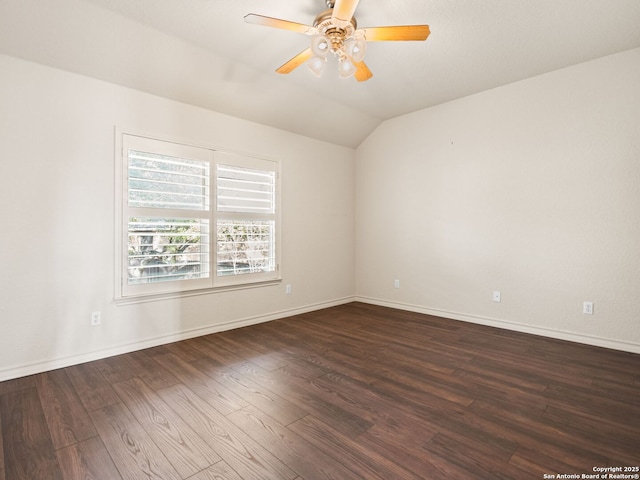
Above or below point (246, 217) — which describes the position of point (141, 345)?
below

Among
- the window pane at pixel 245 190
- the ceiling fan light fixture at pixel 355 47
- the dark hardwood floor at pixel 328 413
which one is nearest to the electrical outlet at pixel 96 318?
the dark hardwood floor at pixel 328 413

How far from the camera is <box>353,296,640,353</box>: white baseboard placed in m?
3.02

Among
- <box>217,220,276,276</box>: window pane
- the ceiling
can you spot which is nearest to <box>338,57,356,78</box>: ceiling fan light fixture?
the ceiling

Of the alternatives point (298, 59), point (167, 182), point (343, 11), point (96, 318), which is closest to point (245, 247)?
point (167, 182)

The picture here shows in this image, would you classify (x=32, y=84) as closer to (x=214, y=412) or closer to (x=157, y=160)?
(x=157, y=160)

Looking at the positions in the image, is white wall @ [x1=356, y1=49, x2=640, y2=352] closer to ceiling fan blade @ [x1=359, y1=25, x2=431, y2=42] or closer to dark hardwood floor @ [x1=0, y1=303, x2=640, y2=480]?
dark hardwood floor @ [x1=0, y1=303, x2=640, y2=480]

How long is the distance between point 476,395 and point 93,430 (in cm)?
240

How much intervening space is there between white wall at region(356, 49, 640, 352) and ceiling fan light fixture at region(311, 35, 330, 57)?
258cm

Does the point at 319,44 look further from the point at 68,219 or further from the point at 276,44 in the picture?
the point at 68,219

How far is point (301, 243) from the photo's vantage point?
4531 millimetres

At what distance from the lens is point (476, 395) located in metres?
2.18

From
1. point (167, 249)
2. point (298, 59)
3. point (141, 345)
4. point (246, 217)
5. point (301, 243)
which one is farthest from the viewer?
point (301, 243)

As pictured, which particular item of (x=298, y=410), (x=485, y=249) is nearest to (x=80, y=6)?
(x=298, y=410)

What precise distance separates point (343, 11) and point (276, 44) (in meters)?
1.06
